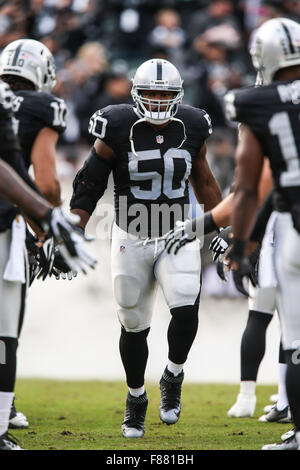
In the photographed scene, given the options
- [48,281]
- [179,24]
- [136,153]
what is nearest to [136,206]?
[136,153]

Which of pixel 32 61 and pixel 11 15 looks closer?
pixel 32 61

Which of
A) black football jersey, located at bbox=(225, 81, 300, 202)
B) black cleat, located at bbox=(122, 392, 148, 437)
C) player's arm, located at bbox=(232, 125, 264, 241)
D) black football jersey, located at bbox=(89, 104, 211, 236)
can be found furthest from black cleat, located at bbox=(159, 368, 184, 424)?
black football jersey, located at bbox=(225, 81, 300, 202)

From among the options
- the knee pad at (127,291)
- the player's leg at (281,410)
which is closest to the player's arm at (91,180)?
the knee pad at (127,291)

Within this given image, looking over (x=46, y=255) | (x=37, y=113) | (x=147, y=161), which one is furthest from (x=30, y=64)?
(x=46, y=255)

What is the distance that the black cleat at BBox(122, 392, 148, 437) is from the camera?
4.46m

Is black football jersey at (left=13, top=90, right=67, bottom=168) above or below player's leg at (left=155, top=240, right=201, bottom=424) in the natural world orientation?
above

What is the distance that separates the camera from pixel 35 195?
11.7ft

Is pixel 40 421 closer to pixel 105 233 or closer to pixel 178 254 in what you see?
pixel 178 254

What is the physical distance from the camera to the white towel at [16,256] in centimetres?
360

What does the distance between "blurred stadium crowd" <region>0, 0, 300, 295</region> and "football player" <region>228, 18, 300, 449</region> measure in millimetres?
5774

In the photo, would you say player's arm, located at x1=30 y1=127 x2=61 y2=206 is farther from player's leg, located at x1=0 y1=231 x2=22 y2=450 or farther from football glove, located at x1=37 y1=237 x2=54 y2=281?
player's leg, located at x1=0 y1=231 x2=22 y2=450

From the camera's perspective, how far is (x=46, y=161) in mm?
4168

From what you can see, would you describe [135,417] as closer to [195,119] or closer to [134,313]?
[134,313]
